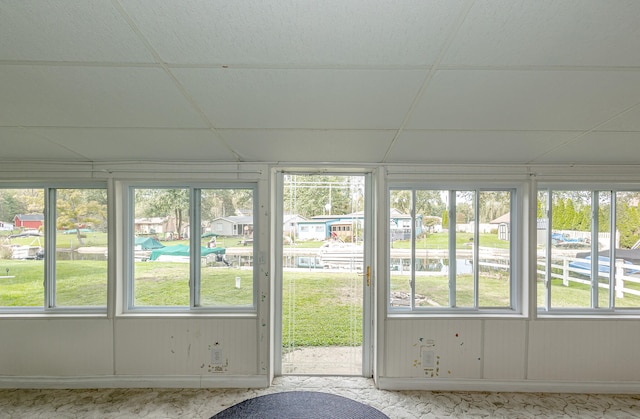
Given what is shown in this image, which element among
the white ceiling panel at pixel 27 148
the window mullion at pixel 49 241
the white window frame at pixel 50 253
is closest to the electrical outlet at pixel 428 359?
the white window frame at pixel 50 253

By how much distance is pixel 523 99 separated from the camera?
1.55 metres

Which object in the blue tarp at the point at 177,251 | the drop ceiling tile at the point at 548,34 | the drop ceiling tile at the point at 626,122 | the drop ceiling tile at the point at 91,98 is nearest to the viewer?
the drop ceiling tile at the point at 548,34

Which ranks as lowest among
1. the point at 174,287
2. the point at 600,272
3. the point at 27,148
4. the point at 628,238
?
the point at 174,287

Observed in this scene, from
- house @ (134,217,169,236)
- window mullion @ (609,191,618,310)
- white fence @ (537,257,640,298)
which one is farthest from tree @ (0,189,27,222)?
window mullion @ (609,191,618,310)

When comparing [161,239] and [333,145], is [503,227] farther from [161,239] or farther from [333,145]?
[161,239]

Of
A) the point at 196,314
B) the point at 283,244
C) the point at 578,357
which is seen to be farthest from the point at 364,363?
the point at 578,357

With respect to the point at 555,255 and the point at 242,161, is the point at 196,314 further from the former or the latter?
the point at 555,255

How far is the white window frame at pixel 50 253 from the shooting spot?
325 centimetres

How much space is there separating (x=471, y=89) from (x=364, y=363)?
285cm

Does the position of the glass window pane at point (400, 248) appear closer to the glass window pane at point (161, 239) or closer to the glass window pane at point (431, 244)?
the glass window pane at point (431, 244)

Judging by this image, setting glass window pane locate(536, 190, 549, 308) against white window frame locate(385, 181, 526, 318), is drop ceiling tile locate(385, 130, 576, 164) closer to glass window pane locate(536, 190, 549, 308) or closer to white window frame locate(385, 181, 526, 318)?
white window frame locate(385, 181, 526, 318)

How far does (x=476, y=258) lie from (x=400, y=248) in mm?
775

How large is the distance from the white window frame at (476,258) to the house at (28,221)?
349 centimetres

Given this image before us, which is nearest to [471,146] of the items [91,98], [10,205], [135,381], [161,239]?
[91,98]
